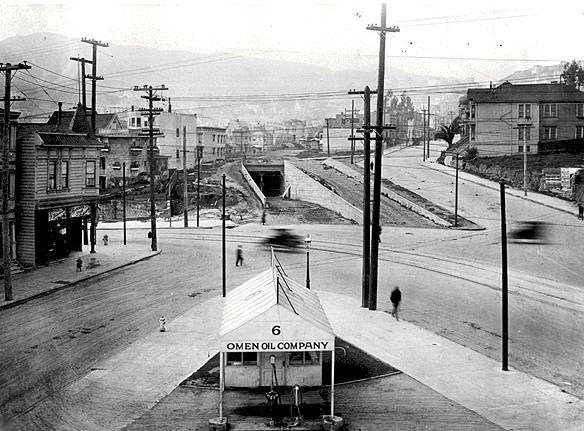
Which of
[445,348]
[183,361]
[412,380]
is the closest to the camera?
[412,380]

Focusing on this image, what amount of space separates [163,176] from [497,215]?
140 ft

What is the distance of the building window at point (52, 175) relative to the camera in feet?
116

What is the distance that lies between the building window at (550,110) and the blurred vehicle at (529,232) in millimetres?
27200

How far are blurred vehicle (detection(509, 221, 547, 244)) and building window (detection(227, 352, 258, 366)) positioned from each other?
3040 cm

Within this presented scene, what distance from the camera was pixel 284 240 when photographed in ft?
150

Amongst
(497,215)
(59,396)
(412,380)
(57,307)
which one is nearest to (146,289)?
(57,307)

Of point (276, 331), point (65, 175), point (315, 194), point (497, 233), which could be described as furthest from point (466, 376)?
point (315, 194)

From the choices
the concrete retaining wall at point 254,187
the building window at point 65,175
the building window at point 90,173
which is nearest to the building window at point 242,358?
the building window at point 65,175

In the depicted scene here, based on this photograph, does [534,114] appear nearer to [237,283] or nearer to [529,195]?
[529,195]

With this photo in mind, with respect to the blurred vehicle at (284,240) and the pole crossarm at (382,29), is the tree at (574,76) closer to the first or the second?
the blurred vehicle at (284,240)

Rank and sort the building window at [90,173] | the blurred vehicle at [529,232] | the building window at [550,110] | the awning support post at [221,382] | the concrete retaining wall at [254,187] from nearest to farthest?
1. the awning support post at [221,382]
2. the building window at [90,173]
3. the blurred vehicle at [529,232]
4. the concrete retaining wall at [254,187]
5. the building window at [550,110]

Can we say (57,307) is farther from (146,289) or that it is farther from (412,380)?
(412,380)

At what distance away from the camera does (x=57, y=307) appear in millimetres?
25969

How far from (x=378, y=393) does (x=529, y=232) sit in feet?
104
